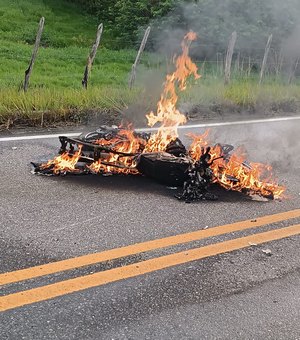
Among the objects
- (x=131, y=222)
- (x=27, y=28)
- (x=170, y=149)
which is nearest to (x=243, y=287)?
(x=131, y=222)

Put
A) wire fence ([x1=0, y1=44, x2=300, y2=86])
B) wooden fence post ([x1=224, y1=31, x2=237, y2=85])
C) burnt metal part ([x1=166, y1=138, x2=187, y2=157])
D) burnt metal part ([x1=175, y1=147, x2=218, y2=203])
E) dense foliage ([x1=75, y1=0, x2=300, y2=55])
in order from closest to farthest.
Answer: burnt metal part ([x1=175, y1=147, x2=218, y2=203]), burnt metal part ([x1=166, y1=138, x2=187, y2=157]), dense foliage ([x1=75, y1=0, x2=300, y2=55]), wooden fence post ([x1=224, y1=31, x2=237, y2=85]), wire fence ([x1=0, y1=44, x2=300, y2=86])

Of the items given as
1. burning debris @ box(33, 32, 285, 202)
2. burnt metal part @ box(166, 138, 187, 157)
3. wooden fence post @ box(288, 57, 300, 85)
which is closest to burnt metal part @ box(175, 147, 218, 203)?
burning debris @ box(33, 32, 285, 202)

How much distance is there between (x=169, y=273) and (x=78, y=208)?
4.47ft

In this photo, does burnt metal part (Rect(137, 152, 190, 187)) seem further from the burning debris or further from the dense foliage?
the dense foliage

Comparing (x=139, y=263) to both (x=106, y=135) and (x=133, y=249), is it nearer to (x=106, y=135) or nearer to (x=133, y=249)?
(x=133, y=249)

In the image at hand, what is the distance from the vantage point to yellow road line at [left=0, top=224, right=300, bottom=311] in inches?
124

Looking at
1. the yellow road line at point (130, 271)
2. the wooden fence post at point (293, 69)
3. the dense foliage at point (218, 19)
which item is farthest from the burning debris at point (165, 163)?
the wooden fence post at point (293, 69)

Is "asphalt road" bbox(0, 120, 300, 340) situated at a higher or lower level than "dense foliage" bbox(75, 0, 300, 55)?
lower

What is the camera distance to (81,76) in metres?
14.1

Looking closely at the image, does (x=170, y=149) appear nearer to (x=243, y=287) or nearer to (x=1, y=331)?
(x=243, y=287)

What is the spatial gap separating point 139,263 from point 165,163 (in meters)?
1.89

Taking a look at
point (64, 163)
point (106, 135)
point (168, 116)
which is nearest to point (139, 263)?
point (64, 163)

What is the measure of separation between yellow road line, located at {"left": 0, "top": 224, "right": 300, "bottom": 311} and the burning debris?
97 cm

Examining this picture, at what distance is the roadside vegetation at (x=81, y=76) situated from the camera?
8.20 meters
